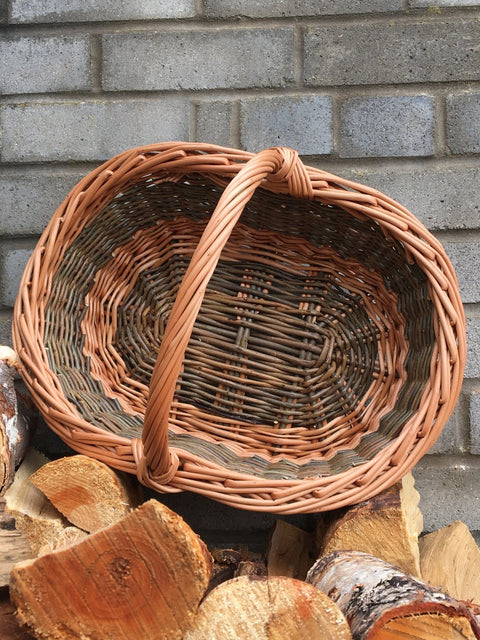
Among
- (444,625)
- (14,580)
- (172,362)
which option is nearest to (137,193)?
(172,362)

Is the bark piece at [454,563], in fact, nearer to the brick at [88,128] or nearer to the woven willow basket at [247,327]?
the woven willow basket at [247,327]

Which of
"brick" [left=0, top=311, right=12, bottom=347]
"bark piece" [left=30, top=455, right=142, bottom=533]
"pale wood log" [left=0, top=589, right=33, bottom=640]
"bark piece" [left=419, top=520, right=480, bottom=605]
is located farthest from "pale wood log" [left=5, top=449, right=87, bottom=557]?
"bark piece" [left=419, top=520, right=480, bottom=605]

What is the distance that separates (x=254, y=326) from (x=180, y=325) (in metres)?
0.46

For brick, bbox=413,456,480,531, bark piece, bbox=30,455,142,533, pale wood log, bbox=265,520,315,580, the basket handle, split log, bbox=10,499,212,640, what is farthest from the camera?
brick, bbox=413,456,480,531

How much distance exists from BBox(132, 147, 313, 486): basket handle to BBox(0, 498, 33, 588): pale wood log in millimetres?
159

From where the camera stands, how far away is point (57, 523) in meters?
0.83

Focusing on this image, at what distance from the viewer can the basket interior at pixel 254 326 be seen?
1.00m

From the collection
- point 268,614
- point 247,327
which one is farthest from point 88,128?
point 268,614

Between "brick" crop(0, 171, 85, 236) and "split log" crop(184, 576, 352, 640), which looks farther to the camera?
"brick" crop(0, 171, 85, 236)

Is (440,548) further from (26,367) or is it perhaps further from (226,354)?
(26,367)

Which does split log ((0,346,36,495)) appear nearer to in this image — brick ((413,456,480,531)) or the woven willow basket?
the woven willow basket

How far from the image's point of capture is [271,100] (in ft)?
3.97

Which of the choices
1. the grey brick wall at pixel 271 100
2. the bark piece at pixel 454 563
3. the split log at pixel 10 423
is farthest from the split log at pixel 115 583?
the grey brick wall at pixel 271 100

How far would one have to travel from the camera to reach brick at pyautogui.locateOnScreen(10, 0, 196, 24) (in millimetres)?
1218
